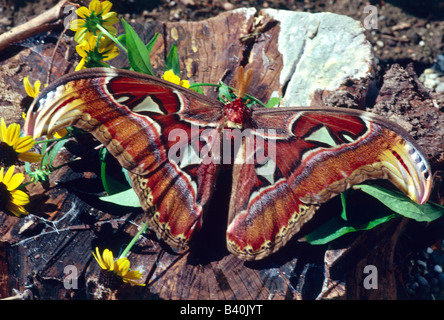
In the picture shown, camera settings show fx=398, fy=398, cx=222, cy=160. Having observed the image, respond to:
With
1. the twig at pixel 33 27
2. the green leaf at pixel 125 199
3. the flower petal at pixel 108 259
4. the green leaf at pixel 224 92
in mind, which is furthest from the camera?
the twig at pixel 33 27

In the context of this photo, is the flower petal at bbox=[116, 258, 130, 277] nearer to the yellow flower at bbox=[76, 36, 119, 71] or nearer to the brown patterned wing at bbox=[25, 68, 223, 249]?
the brown patterned wing at bbox=[25, 68, 223, 249]

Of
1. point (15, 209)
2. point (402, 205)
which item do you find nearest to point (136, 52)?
point (15, 209)

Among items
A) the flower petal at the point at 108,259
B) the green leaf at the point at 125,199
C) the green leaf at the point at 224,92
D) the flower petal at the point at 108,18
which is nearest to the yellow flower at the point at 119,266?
the flower petal at the point at 108,259

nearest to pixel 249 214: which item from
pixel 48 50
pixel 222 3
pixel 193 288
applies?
pixel 193 288

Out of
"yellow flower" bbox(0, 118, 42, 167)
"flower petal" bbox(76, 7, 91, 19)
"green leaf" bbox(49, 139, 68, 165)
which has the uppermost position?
"flower petal" bbox(76, 7, 91, 19)

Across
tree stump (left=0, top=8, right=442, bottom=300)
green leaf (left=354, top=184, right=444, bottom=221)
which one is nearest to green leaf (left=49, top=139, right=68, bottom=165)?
tree stump (left=0, top=8, right=442, bottom=300)

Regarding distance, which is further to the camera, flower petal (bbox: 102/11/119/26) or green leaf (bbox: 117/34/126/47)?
green leaf (bbox: 117/34/126/47)

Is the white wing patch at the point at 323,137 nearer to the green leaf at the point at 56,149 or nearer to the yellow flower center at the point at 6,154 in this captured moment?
the green leaf at the point at 56,149
